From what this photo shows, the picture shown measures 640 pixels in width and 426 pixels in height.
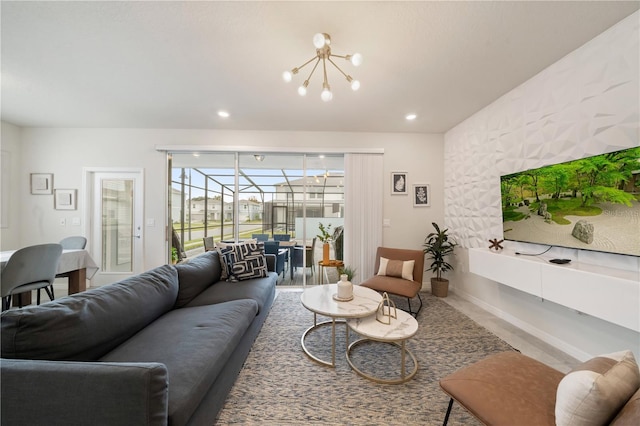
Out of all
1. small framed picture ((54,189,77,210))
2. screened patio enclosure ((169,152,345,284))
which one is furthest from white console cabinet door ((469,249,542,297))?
small framed picture ((54,189,77,210))

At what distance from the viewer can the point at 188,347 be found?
1.30 meters

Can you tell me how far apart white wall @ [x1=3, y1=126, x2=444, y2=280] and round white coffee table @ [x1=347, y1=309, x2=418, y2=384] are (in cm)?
216

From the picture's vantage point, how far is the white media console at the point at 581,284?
4.60 feet

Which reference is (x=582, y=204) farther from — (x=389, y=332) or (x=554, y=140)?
(x=389, y=332)

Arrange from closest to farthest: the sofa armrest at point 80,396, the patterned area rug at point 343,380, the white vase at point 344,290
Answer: the sofa armrest at point 80,396, the patterned area rug at point 343,380, the white vase at point 344,290

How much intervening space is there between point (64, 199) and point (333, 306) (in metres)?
4.81

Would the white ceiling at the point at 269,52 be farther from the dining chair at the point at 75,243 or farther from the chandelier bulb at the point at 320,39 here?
the dining chair at the point at 75,243

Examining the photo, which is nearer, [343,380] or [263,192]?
[343,380]

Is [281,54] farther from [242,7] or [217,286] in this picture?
[217,286]

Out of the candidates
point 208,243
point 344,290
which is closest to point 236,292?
point 344,290

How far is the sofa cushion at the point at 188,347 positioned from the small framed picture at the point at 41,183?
3.92 metres

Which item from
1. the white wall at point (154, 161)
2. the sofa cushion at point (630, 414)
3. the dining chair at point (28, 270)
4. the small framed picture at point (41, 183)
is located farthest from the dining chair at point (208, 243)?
the sofa cushion at point (630, 414)

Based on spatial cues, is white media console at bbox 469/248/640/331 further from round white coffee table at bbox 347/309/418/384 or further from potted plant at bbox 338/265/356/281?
potted plant at bbox 338/265/356/281

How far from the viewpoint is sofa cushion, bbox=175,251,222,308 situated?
204cm
